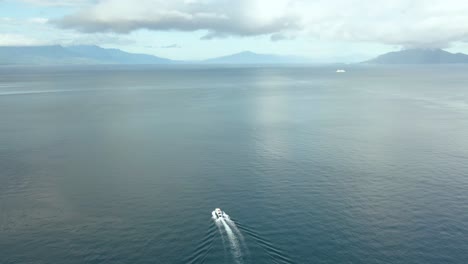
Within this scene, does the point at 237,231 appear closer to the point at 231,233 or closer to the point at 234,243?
the point at 231,233

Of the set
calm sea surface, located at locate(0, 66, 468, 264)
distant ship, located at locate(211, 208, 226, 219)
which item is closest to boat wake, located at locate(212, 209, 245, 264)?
distant ship, located at locate(211, 208, 226, 219)

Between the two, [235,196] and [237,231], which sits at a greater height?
[235,196]

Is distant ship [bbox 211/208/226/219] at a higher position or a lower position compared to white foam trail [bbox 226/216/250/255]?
higher

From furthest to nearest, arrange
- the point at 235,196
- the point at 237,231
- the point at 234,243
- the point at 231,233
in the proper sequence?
the point at 235,196 < the point at 237,231 < the point at 231,233 < the point at 234,243

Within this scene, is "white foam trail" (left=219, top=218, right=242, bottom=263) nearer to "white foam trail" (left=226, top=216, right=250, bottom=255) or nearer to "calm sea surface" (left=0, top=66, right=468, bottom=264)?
"calm sea surface" (left=0, top=66, right=468, bottom=264)

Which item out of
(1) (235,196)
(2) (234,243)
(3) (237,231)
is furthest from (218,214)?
(1) (235,196)

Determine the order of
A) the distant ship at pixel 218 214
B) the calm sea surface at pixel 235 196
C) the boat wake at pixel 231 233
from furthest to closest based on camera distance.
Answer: the distant ship at pixel 218 214
the calm sea surface at pixel 235 196
the boat wake at pixel 231 233

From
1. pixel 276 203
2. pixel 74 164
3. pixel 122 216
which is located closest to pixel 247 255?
pixel 276 203

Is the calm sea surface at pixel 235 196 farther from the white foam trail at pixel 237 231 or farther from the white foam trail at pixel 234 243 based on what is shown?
the white foam trail at pixel 234 243

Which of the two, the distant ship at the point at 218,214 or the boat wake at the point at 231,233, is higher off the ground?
the distant ship at the point at 218,214

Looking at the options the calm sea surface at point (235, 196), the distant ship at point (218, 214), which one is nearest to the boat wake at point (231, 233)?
the distant ship at point (218, 214)

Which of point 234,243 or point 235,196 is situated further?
point 235,196
